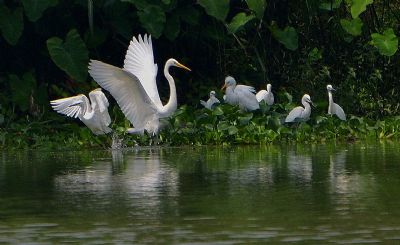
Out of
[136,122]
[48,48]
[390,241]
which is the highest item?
[48,48]

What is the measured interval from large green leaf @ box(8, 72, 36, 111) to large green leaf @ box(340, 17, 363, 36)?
3.65 m

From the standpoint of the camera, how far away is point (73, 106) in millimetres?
13664

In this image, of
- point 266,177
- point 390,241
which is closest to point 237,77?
point 266,177

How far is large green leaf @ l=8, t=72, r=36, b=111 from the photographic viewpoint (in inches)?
575

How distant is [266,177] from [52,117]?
5.35 m

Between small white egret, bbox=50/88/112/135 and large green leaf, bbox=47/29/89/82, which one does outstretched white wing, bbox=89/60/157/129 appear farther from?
large green leaf, bbox=47/29/89/82

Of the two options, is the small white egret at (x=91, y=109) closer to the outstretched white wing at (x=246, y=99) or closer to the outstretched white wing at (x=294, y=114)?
the outstretched white wing at (x=246, y=99)

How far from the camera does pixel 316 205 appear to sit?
7.79m

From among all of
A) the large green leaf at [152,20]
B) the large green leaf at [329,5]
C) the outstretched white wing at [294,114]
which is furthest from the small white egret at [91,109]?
the large green leaf at [329,5]

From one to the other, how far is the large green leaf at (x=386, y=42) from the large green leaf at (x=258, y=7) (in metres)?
1.29

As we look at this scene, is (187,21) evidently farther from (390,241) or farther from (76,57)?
(390,241)

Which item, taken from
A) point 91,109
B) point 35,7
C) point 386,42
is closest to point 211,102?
point 91,109

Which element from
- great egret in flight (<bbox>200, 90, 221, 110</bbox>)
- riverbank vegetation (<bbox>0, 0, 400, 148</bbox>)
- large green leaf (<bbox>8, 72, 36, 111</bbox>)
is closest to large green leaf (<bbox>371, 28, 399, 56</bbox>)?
riverbank vegetation (<bbox>0, 0, 400, 148</bbox>)

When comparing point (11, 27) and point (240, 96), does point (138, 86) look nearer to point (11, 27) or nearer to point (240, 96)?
point (240, 96)
